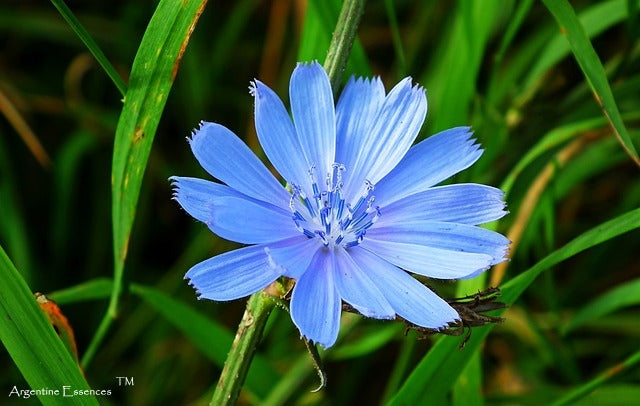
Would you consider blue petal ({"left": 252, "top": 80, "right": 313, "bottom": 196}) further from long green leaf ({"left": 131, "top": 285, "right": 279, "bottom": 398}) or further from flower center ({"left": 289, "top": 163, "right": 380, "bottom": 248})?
long green leaf ({"left": 131, "top": 285, "right": 279, "bottom": 398})

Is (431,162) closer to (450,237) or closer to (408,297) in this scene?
(450,237)

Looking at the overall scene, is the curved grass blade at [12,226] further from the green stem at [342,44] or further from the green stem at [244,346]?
the green stem at [342,44]

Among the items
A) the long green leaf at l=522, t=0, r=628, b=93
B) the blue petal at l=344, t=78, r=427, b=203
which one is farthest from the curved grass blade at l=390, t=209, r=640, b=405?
the long green leaf at l=522, t=0, r=628, b=93

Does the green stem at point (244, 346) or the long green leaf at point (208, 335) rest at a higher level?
the long green leaf at point (208, 335)

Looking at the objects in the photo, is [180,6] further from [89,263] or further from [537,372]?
[537,372]

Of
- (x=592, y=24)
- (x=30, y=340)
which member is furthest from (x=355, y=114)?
(x=592, y=24)

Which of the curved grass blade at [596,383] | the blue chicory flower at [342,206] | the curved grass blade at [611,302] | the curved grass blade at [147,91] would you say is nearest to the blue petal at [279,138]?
the blue chicory flower at [342,206]
